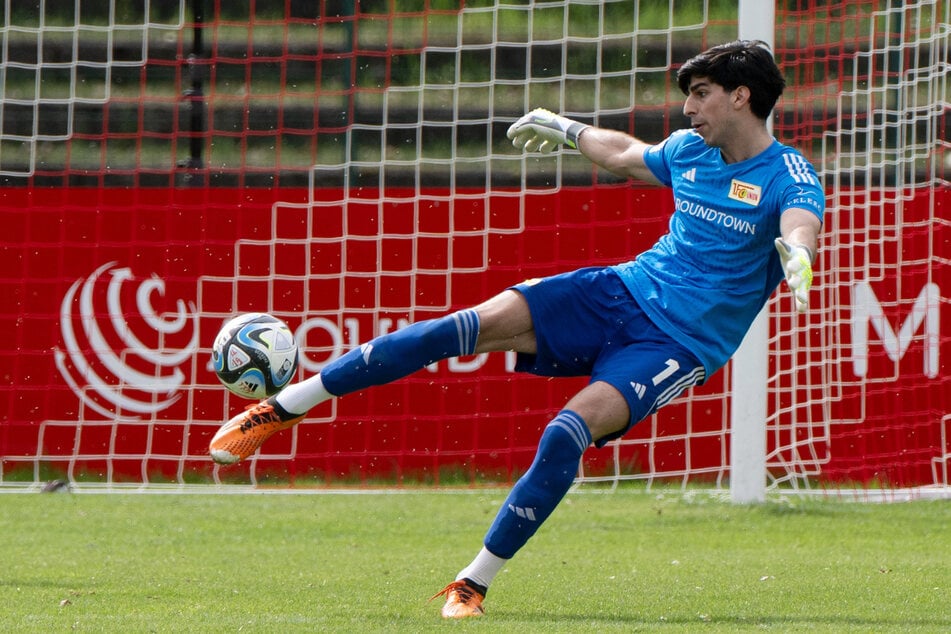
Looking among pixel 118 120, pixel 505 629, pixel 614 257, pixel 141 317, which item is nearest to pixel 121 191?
pixel 141 317

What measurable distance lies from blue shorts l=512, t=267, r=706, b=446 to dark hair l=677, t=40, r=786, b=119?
731 millimetres

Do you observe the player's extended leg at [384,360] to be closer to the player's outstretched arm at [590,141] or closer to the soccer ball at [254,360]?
the soccer ball at [254,360]

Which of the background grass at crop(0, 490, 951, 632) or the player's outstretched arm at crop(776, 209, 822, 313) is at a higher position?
the player's outstretched arm at crop(776, 209, 822, 313)

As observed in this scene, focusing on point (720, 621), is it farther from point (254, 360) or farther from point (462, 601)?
point (254, 360)

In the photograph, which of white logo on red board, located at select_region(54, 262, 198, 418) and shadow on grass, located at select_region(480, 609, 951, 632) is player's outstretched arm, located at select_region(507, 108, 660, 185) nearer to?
shadow on grass, located at select_region(480, 609, 951, 632)

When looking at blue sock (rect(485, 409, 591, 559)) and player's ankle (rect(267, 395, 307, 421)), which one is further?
player's ankle (rect(267, 395, 307, 421))

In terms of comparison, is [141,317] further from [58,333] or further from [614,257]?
[614,257]

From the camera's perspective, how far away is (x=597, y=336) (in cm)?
484

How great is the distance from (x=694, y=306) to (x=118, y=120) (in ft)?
23.0

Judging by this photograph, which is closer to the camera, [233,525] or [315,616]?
[315,616]

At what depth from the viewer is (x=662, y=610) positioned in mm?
4727

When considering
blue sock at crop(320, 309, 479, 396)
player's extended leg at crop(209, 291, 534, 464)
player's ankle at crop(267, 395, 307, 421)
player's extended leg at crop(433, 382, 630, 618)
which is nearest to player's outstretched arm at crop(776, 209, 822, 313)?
player's extended leg at crop(433, 382, 630, 618)

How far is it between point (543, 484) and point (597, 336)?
0.57 meters

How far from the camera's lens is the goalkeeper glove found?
5359 millimetres
